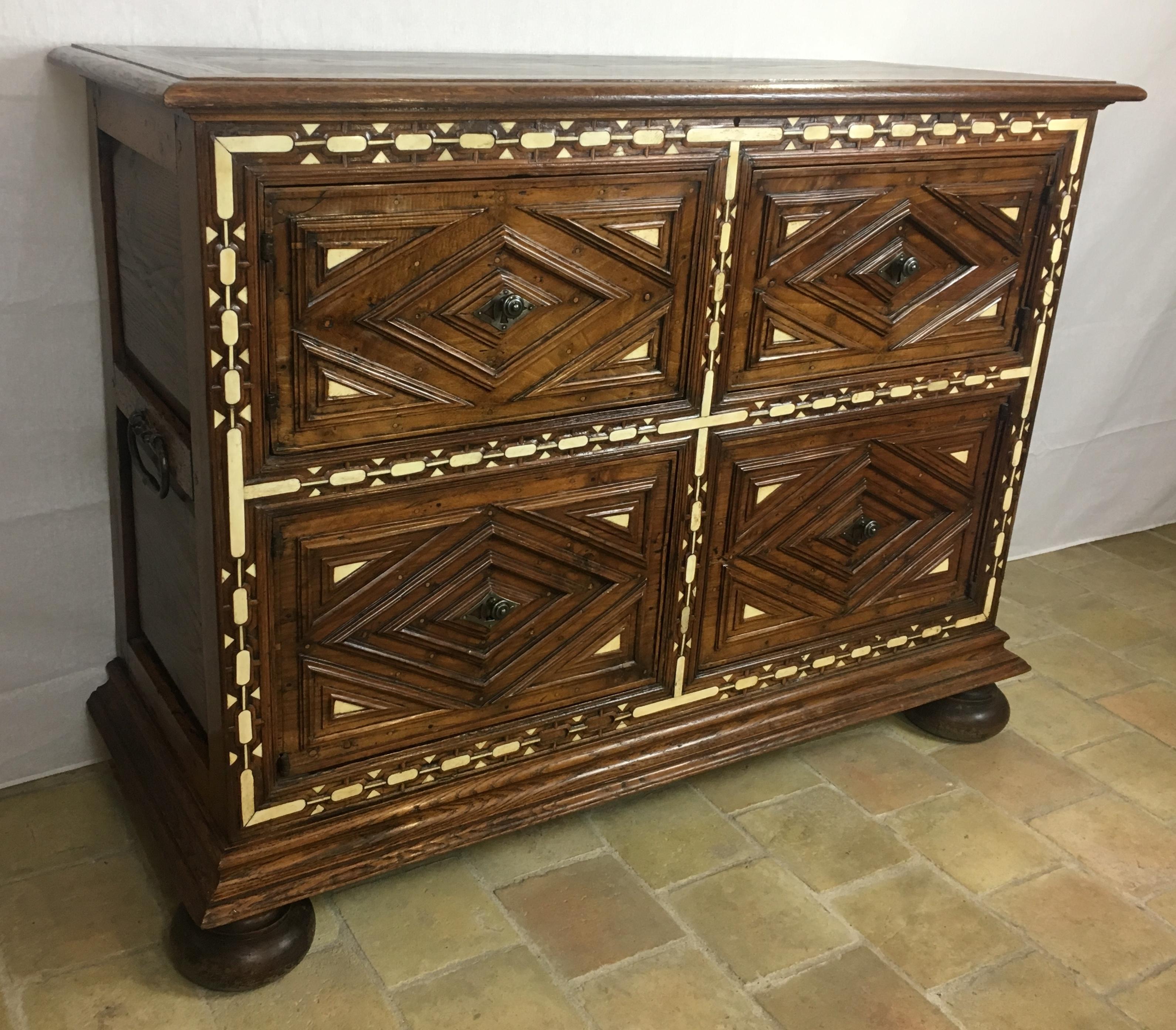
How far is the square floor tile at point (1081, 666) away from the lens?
290cm

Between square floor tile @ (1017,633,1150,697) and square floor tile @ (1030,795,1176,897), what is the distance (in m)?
0.46

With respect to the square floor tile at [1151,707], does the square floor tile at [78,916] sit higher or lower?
lower

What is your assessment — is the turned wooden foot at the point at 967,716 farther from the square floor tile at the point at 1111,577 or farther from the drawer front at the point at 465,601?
the square floor tile at the point at 1111,577

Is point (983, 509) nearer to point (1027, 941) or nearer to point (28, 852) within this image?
point (1027, 941)

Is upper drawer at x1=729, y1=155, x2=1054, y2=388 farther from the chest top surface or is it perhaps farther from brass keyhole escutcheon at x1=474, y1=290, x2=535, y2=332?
brass keyhole escutcheon at x1=474, y1=290, x2=535, y2=332

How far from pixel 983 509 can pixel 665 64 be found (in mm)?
1035

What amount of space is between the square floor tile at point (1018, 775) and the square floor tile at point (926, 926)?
1.08ft

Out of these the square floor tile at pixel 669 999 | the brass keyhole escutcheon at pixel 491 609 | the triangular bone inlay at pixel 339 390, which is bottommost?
the square floor tile at pixel 669 999

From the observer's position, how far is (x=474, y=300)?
5.74ft

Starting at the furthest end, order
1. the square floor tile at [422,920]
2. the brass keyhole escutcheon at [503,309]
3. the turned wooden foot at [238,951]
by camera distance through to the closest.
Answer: the square floor tile at [422,920] < the turned wooden foot at [238,951] < the brass keyhole escutcheon at [503,309]

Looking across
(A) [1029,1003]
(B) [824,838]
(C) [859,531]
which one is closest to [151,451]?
(C) [859,531]

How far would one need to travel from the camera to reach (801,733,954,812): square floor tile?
2436 millimetres

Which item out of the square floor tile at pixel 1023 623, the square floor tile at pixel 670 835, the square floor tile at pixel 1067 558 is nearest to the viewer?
the square floor tile at pixel 670 835

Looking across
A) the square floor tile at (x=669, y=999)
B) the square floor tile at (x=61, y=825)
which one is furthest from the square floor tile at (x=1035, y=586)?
the square floor tile at (x=61, y=825)
